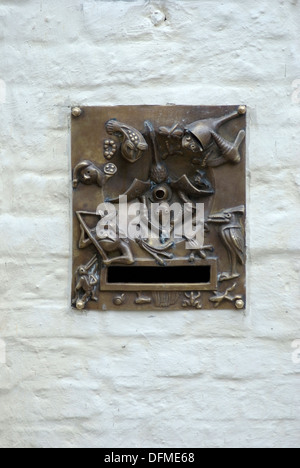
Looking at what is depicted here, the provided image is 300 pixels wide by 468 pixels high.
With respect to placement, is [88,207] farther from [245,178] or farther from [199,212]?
[245,178]

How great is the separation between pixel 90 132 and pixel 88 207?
0.22 meters

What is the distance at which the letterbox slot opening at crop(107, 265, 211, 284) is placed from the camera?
1.69 m

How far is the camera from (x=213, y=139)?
64.6 inches

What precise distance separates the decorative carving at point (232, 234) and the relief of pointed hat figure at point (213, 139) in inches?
5.9

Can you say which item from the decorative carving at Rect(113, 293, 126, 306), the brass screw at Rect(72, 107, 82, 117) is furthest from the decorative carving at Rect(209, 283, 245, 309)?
the brass screw at Rect(72, 107, 82, 117)

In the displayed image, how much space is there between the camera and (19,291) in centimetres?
170

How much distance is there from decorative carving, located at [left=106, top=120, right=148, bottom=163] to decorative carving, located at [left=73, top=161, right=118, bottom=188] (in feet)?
0.21

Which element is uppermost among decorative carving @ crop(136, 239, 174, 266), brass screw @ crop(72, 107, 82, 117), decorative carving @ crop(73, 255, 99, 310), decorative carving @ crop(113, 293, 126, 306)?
brass screw @ crop(72, 107, 82, 117)

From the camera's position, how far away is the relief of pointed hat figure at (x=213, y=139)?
1.62 meters

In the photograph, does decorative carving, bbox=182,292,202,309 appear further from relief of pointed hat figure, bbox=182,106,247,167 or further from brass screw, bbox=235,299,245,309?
relief of pointed hat figure, bbox=182,106,247,167

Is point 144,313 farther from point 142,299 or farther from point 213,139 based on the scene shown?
point 213,139

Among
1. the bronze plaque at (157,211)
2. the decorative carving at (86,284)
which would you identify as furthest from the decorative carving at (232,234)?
the decorative carving at (86,284)

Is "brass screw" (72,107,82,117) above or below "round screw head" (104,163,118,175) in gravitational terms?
above

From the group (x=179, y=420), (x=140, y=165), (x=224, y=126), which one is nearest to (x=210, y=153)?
(x=224, y=126)
